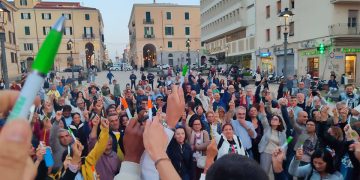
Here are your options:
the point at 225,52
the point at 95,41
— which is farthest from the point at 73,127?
the point at 95,41

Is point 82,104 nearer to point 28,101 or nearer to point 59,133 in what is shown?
point 59,133

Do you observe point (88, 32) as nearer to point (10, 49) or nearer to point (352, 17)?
point (10, 49)

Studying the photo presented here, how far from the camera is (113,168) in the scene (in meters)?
4.01

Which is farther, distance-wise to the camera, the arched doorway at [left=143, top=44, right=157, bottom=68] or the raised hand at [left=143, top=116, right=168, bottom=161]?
the arched doorway at [left=143, top=44, right=157, bottom=68]

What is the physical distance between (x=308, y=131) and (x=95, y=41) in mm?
59771

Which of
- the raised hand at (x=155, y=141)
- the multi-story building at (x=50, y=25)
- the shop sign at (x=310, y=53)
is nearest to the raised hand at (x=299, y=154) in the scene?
the raised hand at (x=155, y=141)

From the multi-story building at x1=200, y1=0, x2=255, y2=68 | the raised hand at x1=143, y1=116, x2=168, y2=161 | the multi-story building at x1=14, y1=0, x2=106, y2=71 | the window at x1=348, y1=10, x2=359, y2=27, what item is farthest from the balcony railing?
the multi-story building at x1=14, y1=0, x2=106, y2=71

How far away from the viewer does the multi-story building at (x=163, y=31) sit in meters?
64.5

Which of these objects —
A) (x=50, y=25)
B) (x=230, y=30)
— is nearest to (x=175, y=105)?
(x=230, y=30)

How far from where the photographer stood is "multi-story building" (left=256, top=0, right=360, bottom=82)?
2411 centimetres

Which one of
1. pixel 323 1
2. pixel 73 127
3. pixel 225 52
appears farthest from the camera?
pixel 225 52

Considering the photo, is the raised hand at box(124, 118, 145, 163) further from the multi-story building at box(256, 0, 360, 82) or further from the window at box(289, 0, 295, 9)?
the window at box(289, 0, 295, 9)

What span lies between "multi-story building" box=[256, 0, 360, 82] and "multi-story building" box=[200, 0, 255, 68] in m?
5.60

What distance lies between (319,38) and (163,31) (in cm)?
4410
